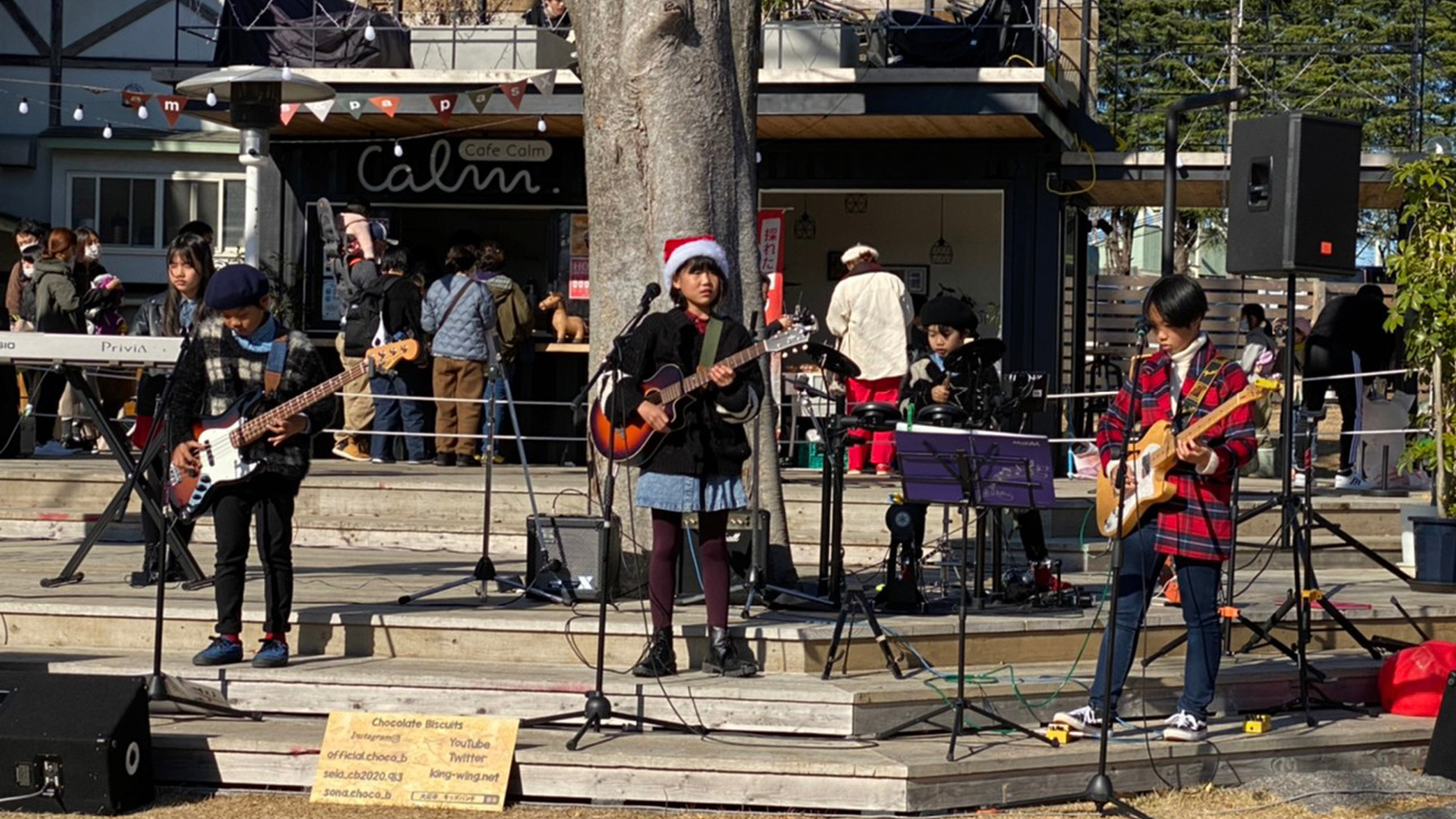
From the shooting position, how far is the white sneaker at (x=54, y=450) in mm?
14617

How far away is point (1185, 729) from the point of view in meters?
A: 7.49

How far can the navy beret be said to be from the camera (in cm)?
800

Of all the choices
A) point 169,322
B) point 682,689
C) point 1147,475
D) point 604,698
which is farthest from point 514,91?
point 1147,475

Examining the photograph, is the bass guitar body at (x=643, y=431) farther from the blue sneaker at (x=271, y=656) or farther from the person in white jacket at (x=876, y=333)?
the person in white jacket at (x=876, y=333)

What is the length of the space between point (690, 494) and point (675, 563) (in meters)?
0.31

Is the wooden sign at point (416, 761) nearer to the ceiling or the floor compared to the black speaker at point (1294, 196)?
nearer to the floor

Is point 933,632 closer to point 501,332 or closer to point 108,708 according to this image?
point 108,708

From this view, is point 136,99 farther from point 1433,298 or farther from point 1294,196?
point 1433,298

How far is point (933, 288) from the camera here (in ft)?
61.4

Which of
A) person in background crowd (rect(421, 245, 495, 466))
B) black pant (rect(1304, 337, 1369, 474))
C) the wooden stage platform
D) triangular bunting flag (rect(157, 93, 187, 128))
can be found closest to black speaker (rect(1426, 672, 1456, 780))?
the wooden stage platform

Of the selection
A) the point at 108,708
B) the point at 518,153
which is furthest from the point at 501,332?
the point at 108,708

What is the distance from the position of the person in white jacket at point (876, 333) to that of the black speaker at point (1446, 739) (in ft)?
20.2

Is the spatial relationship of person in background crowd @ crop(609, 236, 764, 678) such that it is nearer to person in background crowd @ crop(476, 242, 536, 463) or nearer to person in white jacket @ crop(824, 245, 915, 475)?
person in white jacket @ crop(824, 245, 915, 475)

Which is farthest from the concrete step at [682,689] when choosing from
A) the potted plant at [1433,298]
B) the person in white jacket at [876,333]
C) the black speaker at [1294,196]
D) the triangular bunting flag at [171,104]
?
the triangular bunting flag at [171,104]
